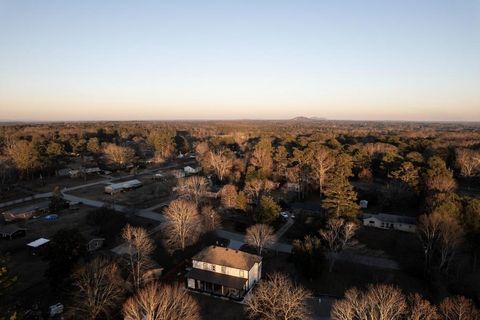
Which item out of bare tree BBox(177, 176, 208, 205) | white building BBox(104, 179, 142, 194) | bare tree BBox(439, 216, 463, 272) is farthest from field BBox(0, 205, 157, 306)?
bare tree BBox(439, 216, 463, 272)

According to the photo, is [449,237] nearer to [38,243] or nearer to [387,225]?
[387,225]

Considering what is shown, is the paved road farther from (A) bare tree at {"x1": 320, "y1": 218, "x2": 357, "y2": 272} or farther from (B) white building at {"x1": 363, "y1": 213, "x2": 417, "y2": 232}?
(B) white building at {"x1": 363, "y1": 213, "x2": 417, "y2": 232}

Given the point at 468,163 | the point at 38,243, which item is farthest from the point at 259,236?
the point at 468,163

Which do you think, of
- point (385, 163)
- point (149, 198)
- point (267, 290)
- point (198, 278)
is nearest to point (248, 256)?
point (198, 278)

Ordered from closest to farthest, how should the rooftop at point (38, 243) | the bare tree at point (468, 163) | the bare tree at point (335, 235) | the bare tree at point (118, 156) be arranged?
the bare tree at point (335, 235) < the rooftop at point (38, 243) < the bare tree at point (468, 163) < the bare tree at point (118, 156)

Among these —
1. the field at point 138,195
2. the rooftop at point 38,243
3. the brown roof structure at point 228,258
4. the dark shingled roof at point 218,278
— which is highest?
the brown roof structure at point 228,258

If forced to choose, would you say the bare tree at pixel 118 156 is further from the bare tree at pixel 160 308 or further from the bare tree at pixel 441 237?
the bare tree at pixel 441 237

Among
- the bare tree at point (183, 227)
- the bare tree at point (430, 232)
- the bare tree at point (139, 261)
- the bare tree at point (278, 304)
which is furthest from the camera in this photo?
the bare tree at point (183, 227)

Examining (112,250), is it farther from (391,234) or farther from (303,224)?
(391,234)

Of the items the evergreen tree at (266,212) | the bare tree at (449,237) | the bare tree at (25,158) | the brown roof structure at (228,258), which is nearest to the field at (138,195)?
the bare tree at (25,158)
